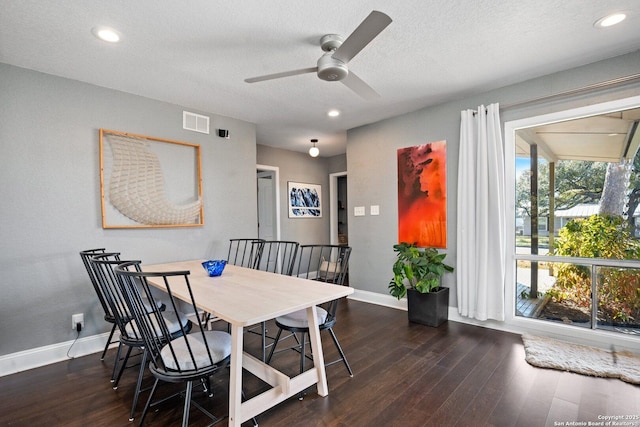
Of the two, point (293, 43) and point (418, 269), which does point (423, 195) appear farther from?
point (293, 43)

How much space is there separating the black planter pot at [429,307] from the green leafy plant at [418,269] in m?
0.08

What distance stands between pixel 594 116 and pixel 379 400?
3.12 metres

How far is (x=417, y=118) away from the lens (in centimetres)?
386

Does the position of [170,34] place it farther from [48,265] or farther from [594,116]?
[594,116]

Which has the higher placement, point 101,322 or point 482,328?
point 101,322

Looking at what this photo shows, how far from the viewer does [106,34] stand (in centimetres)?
213

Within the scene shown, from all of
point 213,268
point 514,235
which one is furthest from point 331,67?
point 514,235

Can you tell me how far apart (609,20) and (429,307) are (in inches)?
110

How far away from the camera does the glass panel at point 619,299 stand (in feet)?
8.65

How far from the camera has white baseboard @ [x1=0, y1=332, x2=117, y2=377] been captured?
246cm

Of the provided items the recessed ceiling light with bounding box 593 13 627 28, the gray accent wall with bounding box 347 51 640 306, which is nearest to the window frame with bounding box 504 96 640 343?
the gray accent wall with bounding box 347 51 640 306

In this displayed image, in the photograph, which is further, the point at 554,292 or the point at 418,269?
the point at 418,269

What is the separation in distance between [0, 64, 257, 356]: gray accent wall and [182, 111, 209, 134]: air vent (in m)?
0.22

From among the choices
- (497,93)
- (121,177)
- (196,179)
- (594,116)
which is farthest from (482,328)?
(121,177)
